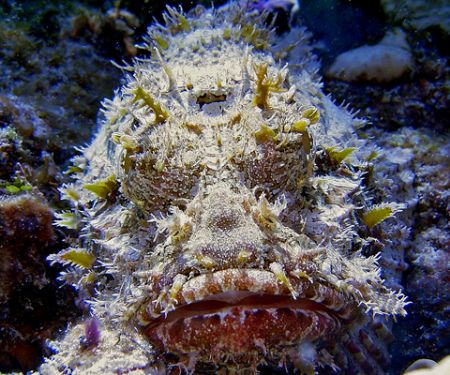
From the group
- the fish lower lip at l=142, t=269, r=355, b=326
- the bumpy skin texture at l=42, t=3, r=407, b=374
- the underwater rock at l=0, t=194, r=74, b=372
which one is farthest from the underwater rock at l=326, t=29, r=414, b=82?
the underwater rock at l=0, t=194, r=74, b=372

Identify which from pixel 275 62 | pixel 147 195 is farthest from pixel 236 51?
pixel 147 195

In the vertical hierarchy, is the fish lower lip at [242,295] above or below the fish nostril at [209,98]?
below

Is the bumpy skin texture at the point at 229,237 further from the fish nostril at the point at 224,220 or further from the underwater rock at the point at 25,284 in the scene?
the underwater rock at the point at 25,284

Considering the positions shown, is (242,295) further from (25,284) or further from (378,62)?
(378,62)

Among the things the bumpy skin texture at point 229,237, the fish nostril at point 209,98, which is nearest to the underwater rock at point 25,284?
the bumpy skin texture at point 229,237

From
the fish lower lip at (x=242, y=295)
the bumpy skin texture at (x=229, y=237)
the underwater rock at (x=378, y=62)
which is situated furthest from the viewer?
the underwater rock at (x=378, y=62)

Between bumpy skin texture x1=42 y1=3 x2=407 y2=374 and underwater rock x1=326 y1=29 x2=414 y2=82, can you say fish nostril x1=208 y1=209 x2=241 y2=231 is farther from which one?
underwater rock x1=326 y1=29 x2=414 y2=82

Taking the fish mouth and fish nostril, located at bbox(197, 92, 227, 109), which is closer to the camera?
the fish mouth
